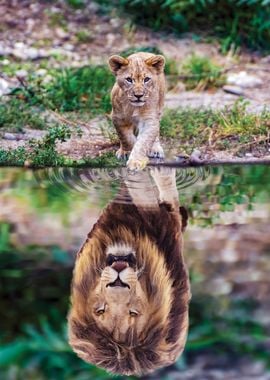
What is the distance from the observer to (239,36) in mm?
8266

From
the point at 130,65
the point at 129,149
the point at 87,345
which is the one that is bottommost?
→ the point at 87,345

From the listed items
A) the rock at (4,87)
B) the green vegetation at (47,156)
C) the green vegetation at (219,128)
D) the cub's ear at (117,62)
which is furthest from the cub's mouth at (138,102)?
the rock at (4,87)

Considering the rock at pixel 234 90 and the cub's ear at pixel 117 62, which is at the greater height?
the cub's ear at pixel 117 62

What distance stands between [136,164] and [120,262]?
1175 mm

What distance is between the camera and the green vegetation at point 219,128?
21.7 ft

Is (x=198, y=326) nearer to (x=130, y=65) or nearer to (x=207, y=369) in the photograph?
(x=207, y=369)

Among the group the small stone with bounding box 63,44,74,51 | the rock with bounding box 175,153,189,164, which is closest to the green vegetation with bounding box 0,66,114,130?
the small stone with bounding box 63,44,74,51

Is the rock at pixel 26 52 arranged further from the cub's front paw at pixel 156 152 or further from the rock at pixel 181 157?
the cub's front paw at pixel 156 152

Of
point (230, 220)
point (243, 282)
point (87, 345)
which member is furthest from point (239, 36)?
point (87, 345)

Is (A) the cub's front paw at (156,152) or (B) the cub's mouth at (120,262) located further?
(A) the cub's front paw at (156,152)

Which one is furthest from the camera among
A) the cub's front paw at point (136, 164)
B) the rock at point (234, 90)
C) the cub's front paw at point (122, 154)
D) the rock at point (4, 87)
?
the rock at point (234, 90)

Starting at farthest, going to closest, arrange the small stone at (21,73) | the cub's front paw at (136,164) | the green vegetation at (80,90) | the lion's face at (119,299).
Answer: the small stone at (21,73)
the green vegetation at (80,90)
the cub's front paw at (136,164)
the lion's face at (119,299)

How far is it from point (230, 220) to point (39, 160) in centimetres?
138

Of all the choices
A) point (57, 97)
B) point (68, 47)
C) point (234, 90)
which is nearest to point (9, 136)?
point (57, 97)
